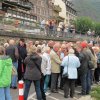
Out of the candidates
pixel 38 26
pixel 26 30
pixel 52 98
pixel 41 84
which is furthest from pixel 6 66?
pixel 38 26

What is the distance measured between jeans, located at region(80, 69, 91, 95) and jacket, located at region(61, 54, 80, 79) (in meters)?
1.14

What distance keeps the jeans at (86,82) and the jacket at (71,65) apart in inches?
44.8

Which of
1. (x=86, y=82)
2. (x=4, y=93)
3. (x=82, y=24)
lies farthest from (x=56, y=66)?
(x=82, y=24)

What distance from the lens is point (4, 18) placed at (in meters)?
26.3

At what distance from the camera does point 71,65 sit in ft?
48.0

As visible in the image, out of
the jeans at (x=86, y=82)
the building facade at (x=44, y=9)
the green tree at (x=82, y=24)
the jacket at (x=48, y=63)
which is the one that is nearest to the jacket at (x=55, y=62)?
the jacket at (x=48, y=63)

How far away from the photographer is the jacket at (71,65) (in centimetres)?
1455

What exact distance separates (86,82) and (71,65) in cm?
180

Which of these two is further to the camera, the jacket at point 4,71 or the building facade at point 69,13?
the building facade at point 69,13

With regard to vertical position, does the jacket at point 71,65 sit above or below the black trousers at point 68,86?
above

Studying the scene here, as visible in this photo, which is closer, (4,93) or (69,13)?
(4,93)

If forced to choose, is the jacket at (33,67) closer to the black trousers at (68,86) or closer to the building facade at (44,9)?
the black trousers at (68,86)

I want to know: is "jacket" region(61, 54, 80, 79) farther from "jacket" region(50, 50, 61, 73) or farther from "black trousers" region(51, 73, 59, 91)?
"black trousers" region(51, 73, 59, 91)

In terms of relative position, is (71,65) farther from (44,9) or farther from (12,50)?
(44,9)
